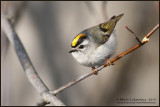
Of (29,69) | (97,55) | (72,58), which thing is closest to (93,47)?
(97,55)

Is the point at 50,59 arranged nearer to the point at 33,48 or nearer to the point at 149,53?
the point at 33,48

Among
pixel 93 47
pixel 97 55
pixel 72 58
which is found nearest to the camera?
pixel 97 55

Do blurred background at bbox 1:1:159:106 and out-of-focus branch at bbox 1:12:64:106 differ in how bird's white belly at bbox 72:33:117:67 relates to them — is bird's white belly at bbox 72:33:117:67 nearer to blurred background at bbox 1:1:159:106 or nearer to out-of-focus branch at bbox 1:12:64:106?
out-of-focus branch at bbox 1:12:64:106

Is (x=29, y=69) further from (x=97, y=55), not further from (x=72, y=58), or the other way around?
(x=72, y=58)

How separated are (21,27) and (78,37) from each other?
2.65 metres

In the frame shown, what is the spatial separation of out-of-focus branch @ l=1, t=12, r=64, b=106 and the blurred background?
433 mm

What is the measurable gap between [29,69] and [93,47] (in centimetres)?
81

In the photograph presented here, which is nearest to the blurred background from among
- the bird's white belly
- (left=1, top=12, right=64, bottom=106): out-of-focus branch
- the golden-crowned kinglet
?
(left=1, top=12, right=64, bottom=106): out-of-focus branch

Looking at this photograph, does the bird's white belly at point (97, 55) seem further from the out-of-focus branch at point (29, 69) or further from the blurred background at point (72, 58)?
the blurred background at point (72, 58)

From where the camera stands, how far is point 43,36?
511 centimetres

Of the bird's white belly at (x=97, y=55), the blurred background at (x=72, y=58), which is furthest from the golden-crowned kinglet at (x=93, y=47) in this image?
the blurred background at (x=72, y=58)

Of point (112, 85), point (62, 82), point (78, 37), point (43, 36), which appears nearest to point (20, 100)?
point (62, 82)

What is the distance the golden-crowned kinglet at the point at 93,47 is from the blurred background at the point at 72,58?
109 cm

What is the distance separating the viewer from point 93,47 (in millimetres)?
3010
